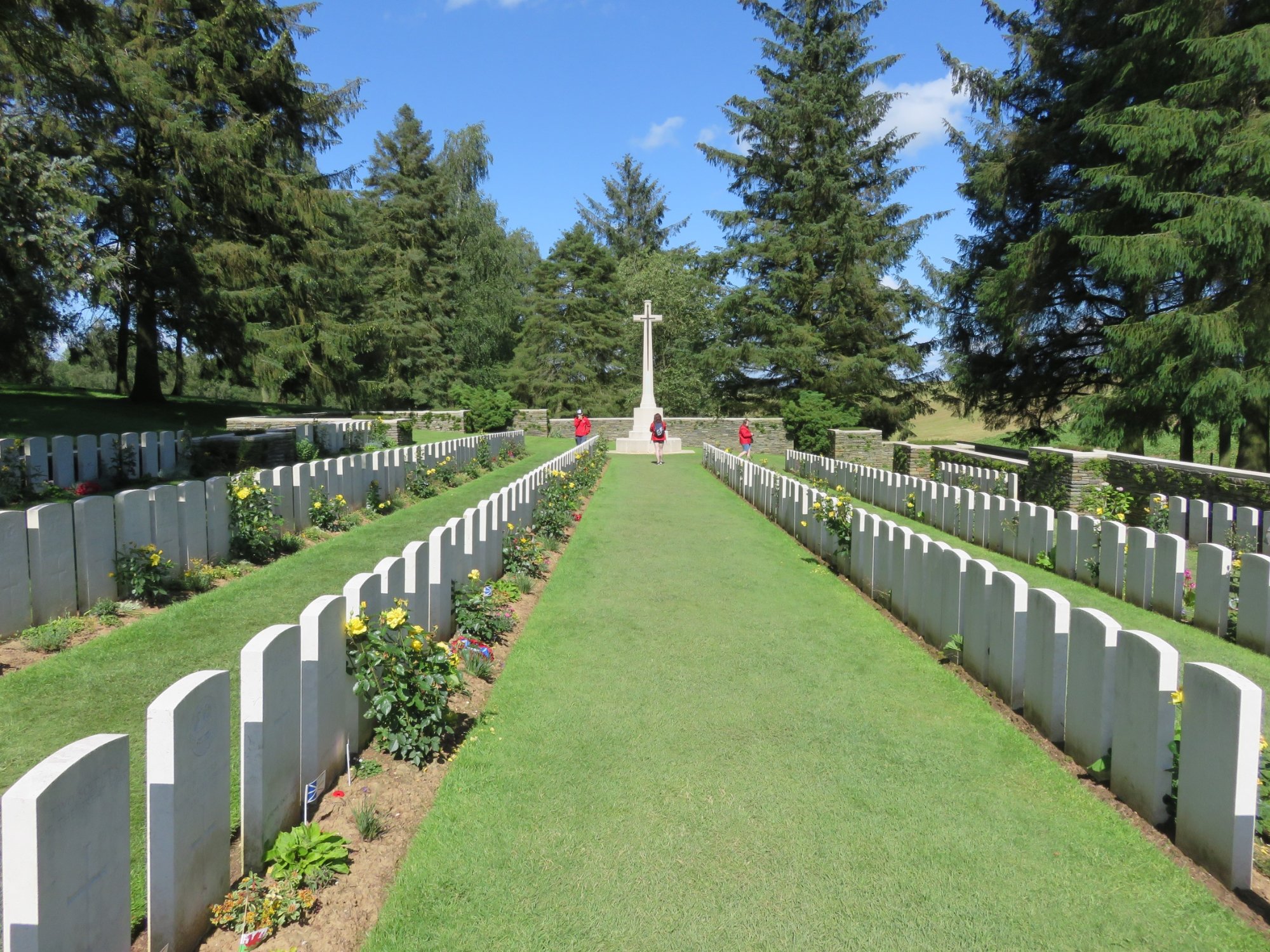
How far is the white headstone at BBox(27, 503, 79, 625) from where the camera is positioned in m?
5.41

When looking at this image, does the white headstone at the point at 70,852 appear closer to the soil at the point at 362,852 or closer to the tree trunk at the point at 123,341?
the soil at the point at 362,852

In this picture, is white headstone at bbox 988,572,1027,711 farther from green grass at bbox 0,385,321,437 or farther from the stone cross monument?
the stone cross monument

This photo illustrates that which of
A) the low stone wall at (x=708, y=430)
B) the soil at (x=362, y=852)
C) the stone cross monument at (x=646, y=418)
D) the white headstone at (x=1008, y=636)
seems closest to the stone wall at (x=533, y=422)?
the low stone wall at (x=708, y=430)

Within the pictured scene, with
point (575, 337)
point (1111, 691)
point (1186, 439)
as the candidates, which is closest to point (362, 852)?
point (1111, 691)

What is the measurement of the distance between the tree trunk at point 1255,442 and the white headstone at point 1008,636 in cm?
1707

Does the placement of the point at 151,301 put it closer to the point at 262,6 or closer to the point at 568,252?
the point at 262,6

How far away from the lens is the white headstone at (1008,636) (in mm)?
4637

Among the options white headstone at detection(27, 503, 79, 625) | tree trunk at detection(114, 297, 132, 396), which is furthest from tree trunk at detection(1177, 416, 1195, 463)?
tree trunk at detection(114, 297, 132, 396)

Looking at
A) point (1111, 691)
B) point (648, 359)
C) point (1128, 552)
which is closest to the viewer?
point (1111, 691)

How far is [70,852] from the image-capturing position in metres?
1.93

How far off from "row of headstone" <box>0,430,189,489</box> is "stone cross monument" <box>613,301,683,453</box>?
1842 cm

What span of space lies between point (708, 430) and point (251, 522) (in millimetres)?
27187

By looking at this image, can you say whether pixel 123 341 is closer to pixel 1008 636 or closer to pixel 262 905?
pixel 262 905

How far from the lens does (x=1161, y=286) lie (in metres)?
20.0
